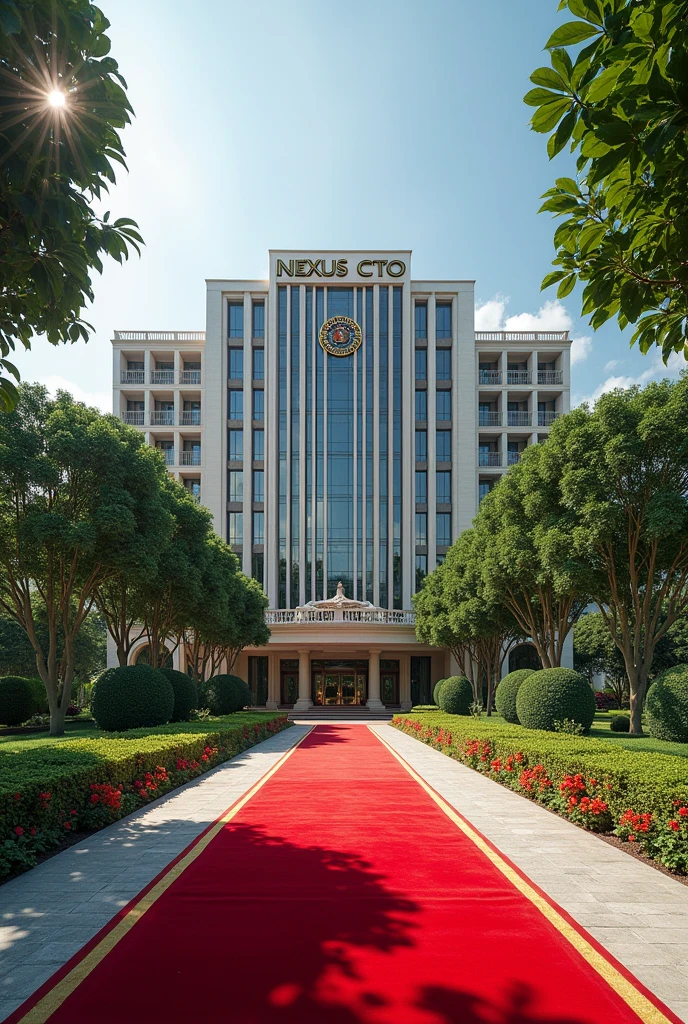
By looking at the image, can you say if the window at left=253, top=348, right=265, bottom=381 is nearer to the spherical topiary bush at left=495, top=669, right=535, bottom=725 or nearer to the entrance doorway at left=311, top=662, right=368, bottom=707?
the entrance doorway at left=311, top=662, right=368, bottom=707

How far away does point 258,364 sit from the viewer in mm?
56781

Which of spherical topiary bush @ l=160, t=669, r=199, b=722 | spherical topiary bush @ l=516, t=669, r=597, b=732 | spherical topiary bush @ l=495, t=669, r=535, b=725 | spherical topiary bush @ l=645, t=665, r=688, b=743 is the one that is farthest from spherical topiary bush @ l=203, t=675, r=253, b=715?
spherical topiary bush @ l=645, t=665, r=688, b=743

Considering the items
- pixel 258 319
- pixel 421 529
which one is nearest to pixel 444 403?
pixel 421 529

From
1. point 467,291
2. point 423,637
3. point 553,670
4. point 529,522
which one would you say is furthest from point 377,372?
point 553,670

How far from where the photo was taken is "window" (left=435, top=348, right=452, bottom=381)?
56.7 meters

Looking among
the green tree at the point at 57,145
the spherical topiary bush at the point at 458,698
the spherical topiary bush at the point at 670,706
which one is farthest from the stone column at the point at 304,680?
the green tree at the point at 57,145

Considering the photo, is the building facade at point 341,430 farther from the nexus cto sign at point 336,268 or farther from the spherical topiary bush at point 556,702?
the spherical topiary bush at point 556,702

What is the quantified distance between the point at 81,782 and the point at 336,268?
51490 mm

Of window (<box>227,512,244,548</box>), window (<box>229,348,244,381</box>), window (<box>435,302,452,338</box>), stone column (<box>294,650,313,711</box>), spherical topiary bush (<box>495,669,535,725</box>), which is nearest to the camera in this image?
spherical topiary bush (<box>495,669,535,725</box>)

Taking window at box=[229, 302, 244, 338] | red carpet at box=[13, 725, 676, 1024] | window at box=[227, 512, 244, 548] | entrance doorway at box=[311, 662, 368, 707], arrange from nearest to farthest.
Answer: red carpet at box=[13, 725, 676, 1024]
entrance doorway at box=[311, 662, 368, 707]
window at box=[227, 512, 244, 548]
window at box=[229, 302, 244, 338]

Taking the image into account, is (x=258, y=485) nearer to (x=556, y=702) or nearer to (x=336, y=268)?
(x=336, y=268)

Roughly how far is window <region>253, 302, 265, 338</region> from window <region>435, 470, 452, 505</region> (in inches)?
700

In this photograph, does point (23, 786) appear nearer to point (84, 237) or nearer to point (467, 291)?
point (84, 237)

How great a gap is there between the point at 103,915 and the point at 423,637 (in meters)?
40.7
